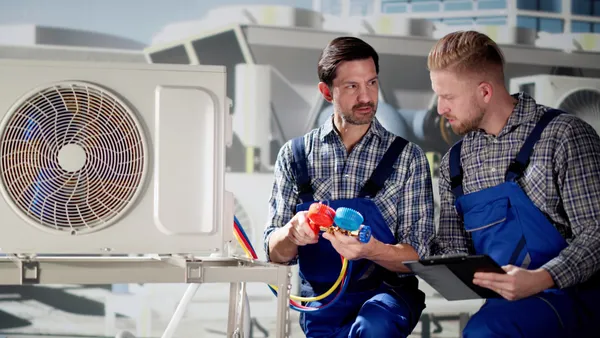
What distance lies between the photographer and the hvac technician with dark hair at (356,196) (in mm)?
2129

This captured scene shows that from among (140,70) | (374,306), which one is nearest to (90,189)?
(140,70)

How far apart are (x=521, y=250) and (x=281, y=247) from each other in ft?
2.15

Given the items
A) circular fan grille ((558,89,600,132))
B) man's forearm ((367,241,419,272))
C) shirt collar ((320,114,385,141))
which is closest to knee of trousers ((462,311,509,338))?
man's forearm ((367,241,419,272))

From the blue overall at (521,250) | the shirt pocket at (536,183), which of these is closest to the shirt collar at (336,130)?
the blue overall at (521,250)

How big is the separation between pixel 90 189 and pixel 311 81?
2410mm

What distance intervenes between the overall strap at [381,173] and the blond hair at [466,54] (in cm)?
28

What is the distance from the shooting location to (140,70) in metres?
1.56

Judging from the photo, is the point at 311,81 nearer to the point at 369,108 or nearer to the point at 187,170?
the point at 369,108

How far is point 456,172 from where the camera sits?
2.18m

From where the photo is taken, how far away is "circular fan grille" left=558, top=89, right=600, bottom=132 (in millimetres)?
4125

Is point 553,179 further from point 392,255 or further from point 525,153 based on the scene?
point 392,255

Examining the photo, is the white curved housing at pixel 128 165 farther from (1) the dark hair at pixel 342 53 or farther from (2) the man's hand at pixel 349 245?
(1) the dark hair at pixel 342 53

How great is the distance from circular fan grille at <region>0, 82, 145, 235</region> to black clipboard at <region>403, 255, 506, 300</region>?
0.71 m

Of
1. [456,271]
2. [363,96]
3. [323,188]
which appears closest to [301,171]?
[323,188]
